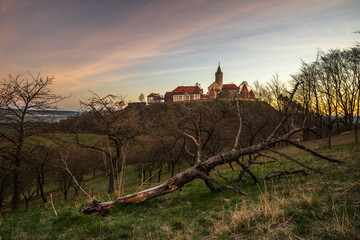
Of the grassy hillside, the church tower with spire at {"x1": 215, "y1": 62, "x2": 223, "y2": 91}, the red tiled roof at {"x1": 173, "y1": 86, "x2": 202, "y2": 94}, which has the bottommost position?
the grassy hillside

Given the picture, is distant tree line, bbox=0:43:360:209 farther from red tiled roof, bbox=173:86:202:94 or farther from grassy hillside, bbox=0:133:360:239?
red tiled roof, bbox=173:86:202:94

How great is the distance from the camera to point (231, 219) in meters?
3.00

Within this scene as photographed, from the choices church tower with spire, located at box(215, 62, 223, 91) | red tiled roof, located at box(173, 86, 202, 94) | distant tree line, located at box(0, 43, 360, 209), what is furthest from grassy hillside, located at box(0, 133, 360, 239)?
church tower with spire, located at box(215, 62, 223, 91)

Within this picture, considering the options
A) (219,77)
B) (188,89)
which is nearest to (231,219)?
(188,89)

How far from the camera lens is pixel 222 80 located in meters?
156

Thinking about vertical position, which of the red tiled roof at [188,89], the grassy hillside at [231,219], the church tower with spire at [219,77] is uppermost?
the church tower with spire at [219,77]

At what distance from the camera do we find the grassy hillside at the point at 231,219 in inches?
91.3

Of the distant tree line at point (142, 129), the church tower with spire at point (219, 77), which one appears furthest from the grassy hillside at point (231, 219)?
the church tower with spire at point (219, 77)

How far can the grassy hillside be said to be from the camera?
7.61 ft

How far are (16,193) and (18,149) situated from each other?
344 centimetres

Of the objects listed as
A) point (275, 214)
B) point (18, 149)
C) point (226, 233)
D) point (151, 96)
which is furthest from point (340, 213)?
point (151, 96)

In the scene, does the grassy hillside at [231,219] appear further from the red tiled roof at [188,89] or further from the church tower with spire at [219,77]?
the church tower with spire at [219,77]

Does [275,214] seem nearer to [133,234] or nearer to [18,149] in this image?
[133,234]

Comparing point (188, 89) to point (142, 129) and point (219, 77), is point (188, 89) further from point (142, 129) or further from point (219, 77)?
point (142, 129)
